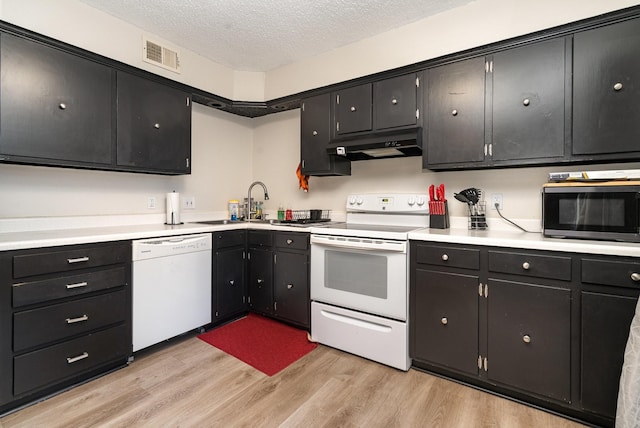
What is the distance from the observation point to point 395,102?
246cm

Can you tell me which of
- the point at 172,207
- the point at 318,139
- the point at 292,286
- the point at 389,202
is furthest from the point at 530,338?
the point at 172,207

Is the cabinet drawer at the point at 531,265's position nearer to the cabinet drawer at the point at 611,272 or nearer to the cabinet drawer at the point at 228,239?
the cabinet drawer at the point at 611,272

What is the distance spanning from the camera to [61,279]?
1.82m

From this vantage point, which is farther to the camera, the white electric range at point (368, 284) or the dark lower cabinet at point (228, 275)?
the dark lower cabinet at point (228, 275)

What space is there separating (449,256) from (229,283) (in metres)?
1.92

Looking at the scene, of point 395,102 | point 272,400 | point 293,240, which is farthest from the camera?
point 293,240

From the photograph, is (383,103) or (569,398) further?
(383,103)

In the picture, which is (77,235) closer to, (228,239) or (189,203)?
(228,239)

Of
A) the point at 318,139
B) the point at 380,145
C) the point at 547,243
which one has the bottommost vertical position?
the point at 547,243

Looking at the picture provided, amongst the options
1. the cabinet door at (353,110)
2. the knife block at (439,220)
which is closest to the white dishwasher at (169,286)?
the cabinet door at (353,110)

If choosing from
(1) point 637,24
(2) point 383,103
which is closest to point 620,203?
(1) point 637,24

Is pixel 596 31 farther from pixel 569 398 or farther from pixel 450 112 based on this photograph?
pixel 569 398

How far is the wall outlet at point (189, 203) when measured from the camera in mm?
3187

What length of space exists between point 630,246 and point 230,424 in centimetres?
217
